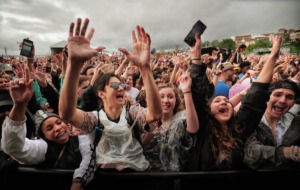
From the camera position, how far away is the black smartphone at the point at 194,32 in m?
2.08

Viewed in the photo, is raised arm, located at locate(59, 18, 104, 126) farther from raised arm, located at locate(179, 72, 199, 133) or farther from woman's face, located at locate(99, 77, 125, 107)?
raised arm, located at locate(179, 72, 199, 133)

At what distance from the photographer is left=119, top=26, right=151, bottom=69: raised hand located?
171 cm

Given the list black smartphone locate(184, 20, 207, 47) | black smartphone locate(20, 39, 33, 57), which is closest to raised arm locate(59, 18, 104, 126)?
black smartphone locate(184, 20, 207, 47)

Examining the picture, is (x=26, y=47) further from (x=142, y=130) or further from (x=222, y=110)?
(x=222, y=110)

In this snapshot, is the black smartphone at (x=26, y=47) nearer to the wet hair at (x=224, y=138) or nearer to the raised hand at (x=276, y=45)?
the wet hair at (x=224, y=138)

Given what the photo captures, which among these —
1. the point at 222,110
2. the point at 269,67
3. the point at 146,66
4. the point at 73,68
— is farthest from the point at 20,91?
the point at 269,67

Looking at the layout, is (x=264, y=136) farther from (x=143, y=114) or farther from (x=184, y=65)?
(x=184, y=65)

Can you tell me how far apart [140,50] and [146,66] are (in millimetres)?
179

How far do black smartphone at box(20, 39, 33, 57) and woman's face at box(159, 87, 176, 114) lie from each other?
2.81m

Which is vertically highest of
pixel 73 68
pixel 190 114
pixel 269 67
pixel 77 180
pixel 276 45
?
pixel 276 45

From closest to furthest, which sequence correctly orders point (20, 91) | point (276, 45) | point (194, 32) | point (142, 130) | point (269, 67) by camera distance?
point (20, 91)
point (142, 130)
point (269, 67)
point (194, 32)
point (276, 45)

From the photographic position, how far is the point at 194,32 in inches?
83.7

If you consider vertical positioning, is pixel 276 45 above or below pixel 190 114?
above

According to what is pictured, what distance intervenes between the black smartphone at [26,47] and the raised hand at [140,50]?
9.41ft
